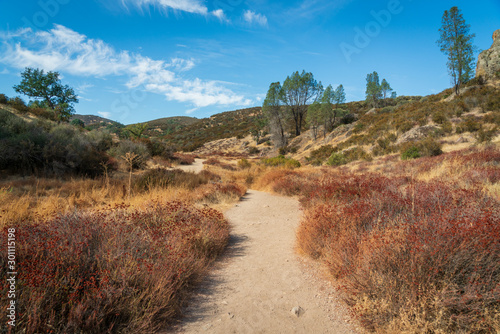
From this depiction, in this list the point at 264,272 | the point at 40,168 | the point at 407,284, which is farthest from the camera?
the point at 40,168

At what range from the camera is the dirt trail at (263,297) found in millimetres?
2529

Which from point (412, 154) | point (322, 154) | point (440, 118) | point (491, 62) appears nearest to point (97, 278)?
point (412, 154)

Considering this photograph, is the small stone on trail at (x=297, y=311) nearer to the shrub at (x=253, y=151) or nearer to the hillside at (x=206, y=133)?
the shrub at (x=253, y=151)

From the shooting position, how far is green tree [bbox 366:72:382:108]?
5156 cm

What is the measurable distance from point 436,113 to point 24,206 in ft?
90.3

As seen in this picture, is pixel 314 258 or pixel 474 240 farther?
pixel 314 258

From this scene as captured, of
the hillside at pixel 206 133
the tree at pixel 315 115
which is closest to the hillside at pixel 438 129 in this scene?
the tree at pixel 315 115

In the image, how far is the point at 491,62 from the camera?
27250mm

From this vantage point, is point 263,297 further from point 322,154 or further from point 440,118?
point 322,154

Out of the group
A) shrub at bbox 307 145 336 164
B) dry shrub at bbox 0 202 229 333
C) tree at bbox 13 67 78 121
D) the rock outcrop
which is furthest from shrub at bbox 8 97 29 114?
the rock outcrop

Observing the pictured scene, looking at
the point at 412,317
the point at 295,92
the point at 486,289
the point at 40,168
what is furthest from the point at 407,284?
the point at 295,92

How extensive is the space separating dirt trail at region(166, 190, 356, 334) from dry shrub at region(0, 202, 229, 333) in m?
0.36

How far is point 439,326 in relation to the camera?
2023mm

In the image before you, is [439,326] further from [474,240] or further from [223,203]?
[223,203]
